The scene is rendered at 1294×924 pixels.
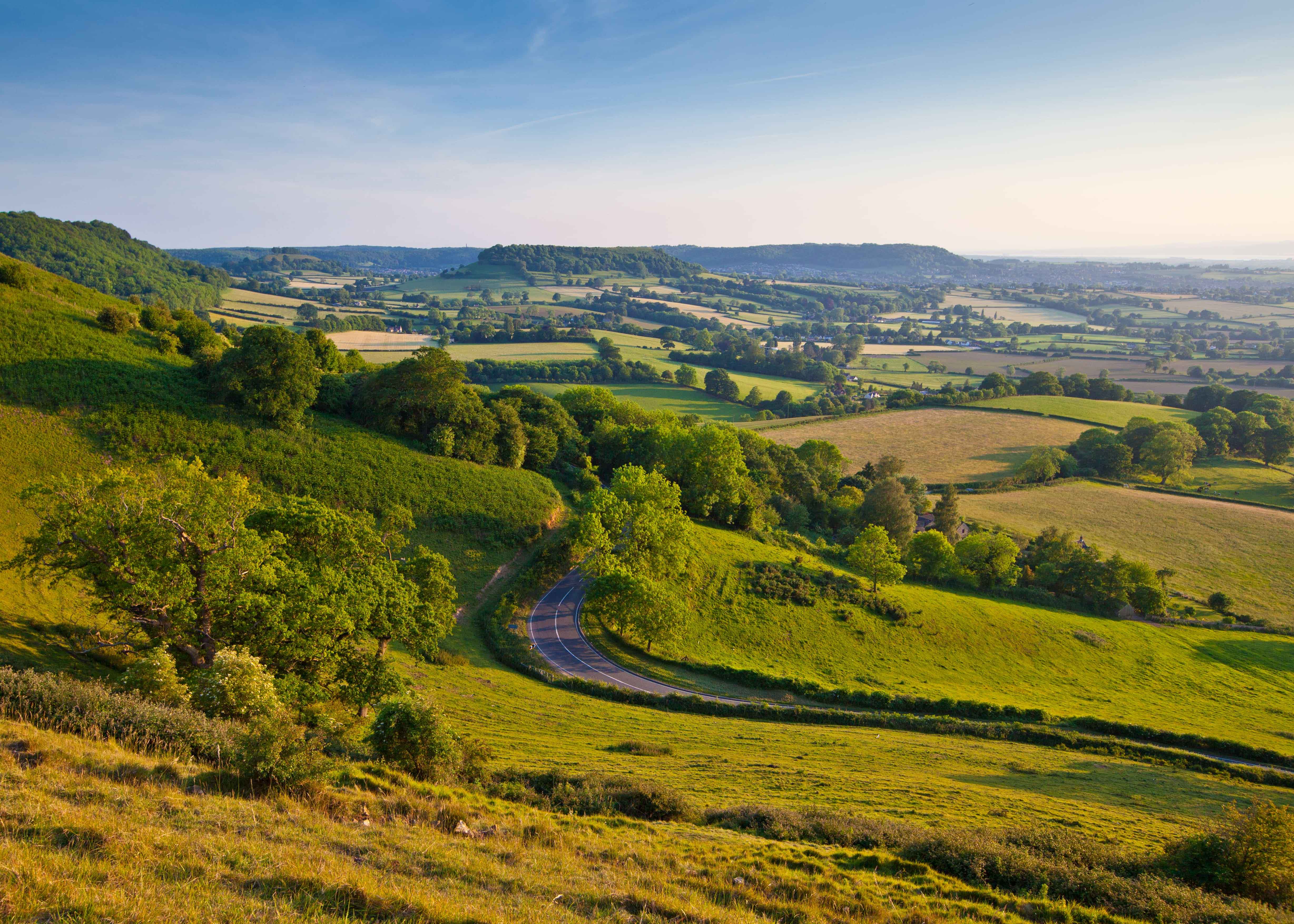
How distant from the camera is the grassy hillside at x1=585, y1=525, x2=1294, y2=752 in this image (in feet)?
163

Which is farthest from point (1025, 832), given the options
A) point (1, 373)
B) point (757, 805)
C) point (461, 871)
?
point (1, 373)

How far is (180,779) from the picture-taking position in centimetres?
1684

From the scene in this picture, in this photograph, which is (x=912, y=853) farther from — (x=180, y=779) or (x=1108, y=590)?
(x=1108, y=590)

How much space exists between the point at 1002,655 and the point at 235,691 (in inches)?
2310

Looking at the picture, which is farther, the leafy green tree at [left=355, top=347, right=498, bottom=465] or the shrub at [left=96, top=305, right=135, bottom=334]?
the leafy green tree at [left=355, top=347, right=498, bottom=465]

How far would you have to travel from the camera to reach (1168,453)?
113062mm

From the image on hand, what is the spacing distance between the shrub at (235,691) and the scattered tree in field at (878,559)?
5330 cm

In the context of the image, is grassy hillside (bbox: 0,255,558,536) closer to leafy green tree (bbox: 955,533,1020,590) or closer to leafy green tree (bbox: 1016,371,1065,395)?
leafy green tree (bbox: 955,533,1020,590)

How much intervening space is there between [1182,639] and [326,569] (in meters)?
76.4

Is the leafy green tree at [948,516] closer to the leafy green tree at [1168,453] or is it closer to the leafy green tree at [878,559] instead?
the leafy green tree at [878,559]

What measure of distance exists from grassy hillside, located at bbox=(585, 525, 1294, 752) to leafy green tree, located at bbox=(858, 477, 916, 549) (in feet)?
48.3

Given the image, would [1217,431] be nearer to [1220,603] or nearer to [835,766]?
[1220,603]

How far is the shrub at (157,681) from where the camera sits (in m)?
22.6

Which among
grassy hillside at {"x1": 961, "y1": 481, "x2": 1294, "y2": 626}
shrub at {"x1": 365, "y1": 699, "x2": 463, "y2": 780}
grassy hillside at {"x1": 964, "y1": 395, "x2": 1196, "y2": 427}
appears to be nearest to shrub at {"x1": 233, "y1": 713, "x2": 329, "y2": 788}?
shrub at {"x1": 365, "y1": 699, "x2": 463, "y2": 780}
